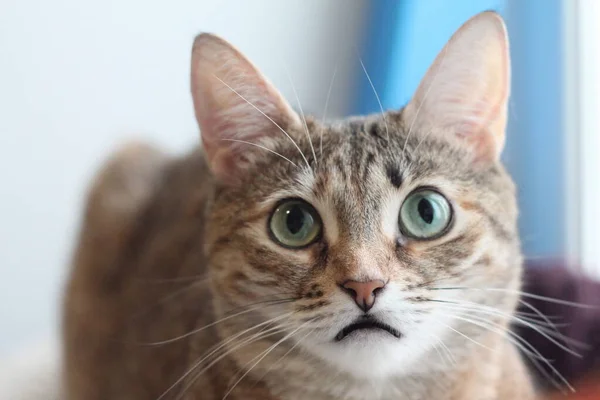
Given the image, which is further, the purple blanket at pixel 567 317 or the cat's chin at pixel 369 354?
the purple blanket at pixel 567 317

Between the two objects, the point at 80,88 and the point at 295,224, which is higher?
the point at 80,88

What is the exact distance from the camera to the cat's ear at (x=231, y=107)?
1.17 meters

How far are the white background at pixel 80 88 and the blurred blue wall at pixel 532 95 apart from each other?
0.41 metres

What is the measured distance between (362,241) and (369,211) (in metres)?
0.06

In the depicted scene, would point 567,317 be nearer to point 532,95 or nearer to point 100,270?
point 532,95

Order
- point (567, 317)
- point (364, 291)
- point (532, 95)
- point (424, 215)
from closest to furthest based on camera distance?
1. point (364, 291)
2. point (424, 215)
3. point (567, 317)
4. point (532, 95)

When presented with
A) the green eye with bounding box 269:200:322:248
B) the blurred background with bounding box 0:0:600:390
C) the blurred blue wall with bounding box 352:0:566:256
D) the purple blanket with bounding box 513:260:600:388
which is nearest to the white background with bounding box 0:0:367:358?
the blurred background with bounding box 0:0:600:390

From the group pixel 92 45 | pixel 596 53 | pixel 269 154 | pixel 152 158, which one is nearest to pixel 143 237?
pixel 152 158

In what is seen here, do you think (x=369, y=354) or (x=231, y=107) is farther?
(x=231, y=107)

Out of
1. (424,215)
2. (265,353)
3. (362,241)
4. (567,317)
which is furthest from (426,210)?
(567,317)

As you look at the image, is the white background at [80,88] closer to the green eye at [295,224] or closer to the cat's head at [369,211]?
the cat's head at [369,211]

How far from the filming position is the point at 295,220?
1.12m

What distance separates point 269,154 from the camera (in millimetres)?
1224

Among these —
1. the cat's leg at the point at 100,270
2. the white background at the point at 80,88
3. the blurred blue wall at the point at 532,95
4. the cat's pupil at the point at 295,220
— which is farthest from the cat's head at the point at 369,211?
the white background at the point at 80,88
